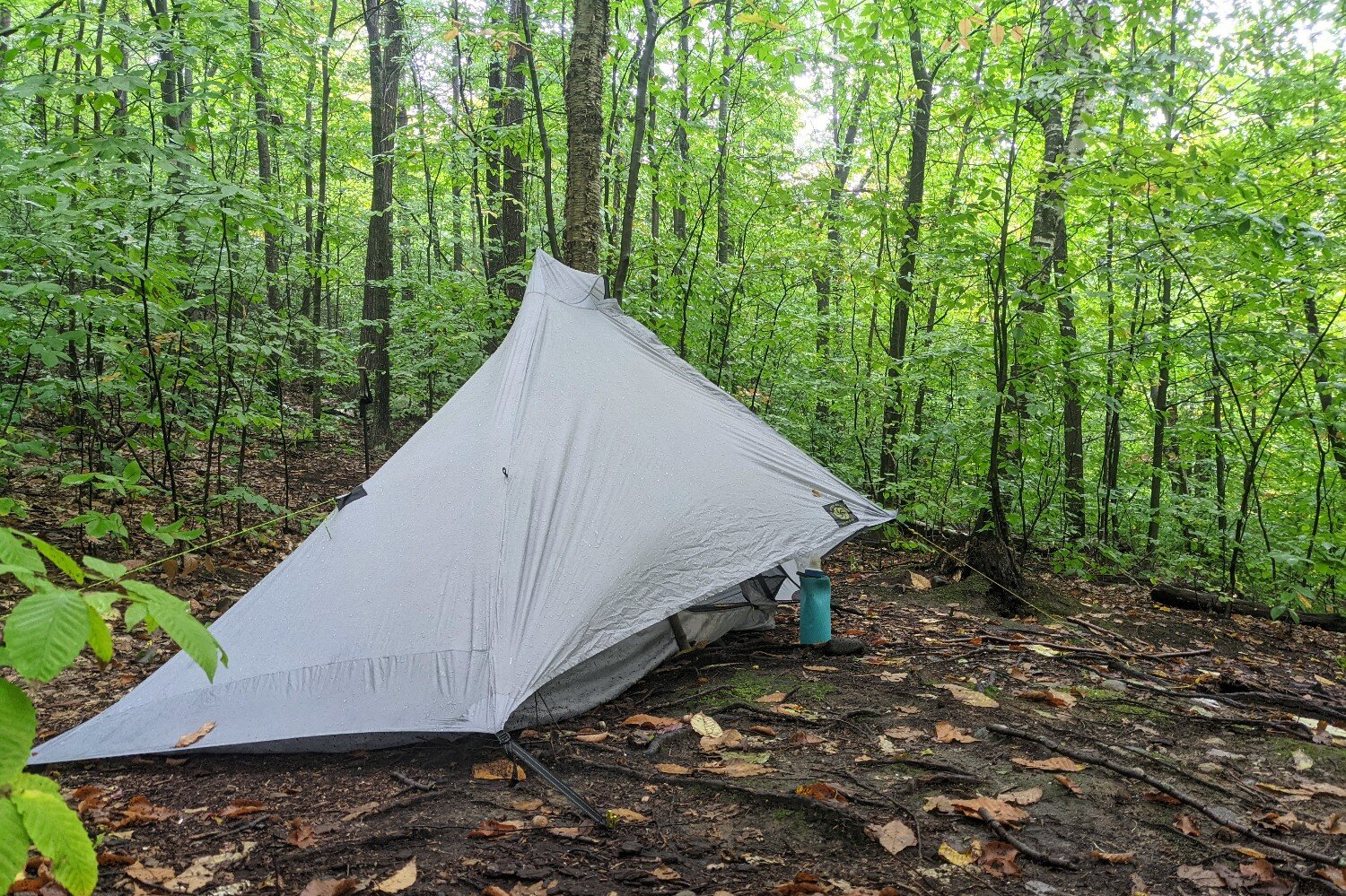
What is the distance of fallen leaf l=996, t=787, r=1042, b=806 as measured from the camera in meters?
2.57

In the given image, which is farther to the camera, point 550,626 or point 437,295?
point 437,295

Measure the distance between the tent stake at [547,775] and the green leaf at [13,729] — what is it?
178 centimetres

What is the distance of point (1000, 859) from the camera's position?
2.25 metres

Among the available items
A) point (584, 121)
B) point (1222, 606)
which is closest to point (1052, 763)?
point (1222, 606)

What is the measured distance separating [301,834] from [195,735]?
94 centimetres

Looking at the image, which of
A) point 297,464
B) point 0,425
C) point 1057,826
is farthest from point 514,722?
point 297,464

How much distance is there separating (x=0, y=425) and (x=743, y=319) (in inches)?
283

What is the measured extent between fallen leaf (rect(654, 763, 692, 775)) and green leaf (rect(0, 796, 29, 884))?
2.15 metres

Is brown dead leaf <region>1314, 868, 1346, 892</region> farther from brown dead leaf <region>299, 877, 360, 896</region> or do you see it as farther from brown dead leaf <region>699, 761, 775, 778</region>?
brown dead leaf <region>299, 877, 360, 896</region>

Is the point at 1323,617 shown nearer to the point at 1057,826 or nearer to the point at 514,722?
the point at 1057,826

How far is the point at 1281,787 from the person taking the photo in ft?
8.84

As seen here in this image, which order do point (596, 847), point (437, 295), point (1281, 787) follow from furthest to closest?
point (437, 295) < point (1281, 787) < point (596, 847)

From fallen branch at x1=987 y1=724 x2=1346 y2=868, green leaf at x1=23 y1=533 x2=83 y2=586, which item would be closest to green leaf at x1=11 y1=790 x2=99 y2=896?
green leaf at x1=23 y1=533 x2=83 y2=586

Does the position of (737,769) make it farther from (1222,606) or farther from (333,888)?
(1222,606)
